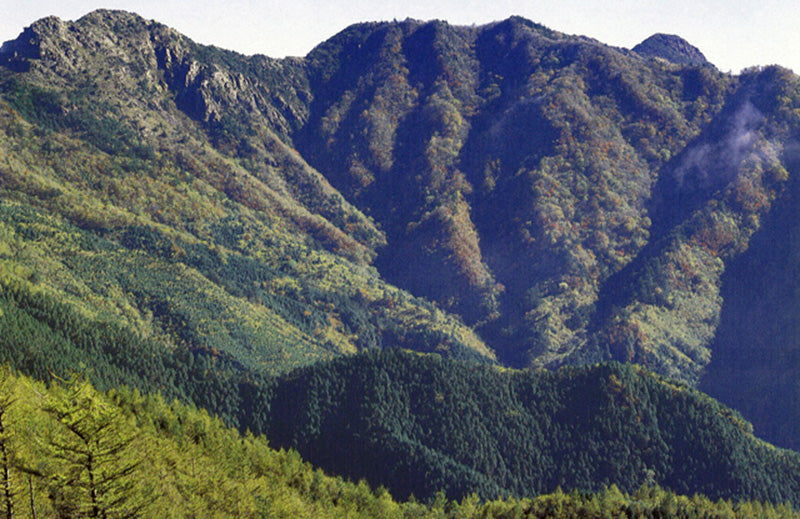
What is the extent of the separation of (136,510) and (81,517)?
6.41 m

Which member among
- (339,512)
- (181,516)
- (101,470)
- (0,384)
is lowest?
(339,512)

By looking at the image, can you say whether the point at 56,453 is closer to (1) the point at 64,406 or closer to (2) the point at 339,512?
(1) the point at 64,406

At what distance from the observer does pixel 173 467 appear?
148 m

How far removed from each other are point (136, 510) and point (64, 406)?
1312 centimetres

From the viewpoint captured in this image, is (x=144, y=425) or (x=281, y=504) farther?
(x=144, y=425)

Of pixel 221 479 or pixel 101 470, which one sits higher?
pixel 101 470

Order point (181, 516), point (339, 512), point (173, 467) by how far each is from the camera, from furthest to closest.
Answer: point (339, 512) < point (173, 467) < point (181, 516)

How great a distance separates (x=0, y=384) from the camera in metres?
67.9

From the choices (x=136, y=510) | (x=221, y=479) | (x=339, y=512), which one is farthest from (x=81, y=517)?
(x=339, y=512)

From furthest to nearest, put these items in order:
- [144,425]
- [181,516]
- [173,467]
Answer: [144,425] < [173,467] < [181,516]

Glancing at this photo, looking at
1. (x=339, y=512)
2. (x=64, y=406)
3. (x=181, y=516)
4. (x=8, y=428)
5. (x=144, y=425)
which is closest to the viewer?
(x=64, y=406)

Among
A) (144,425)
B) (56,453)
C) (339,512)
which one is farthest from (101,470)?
(339,512)

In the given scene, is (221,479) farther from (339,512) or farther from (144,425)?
(339,512)

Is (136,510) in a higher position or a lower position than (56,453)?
lower
